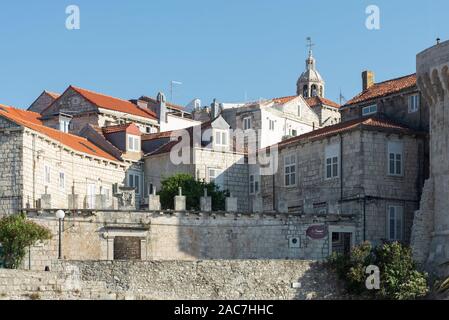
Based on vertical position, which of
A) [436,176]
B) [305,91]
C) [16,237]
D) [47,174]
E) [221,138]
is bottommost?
[16,237]

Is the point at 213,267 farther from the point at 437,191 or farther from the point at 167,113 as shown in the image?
the point at 167,113

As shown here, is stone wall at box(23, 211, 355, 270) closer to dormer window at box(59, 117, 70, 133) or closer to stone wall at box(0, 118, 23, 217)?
stone wall at box(0, 118, 23, 217)

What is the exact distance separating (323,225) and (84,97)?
89.5ft

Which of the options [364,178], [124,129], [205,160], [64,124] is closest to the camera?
[364,178]

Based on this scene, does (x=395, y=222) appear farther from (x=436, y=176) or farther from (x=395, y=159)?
(x=436, y=176)

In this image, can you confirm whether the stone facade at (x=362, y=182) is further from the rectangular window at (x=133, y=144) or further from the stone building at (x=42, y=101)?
the stone building at (x=42, y=101)

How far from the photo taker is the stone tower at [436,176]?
247ft

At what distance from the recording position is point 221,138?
8956 centimetres

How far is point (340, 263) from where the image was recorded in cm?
7388

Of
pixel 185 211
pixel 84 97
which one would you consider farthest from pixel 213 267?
pixel 84 97

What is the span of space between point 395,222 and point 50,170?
19.2m

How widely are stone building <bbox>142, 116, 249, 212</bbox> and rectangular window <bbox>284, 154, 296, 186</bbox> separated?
3.71 meters

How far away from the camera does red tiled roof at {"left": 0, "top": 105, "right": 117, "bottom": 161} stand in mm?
80031

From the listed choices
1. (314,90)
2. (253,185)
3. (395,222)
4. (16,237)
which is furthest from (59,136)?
(314,90)
